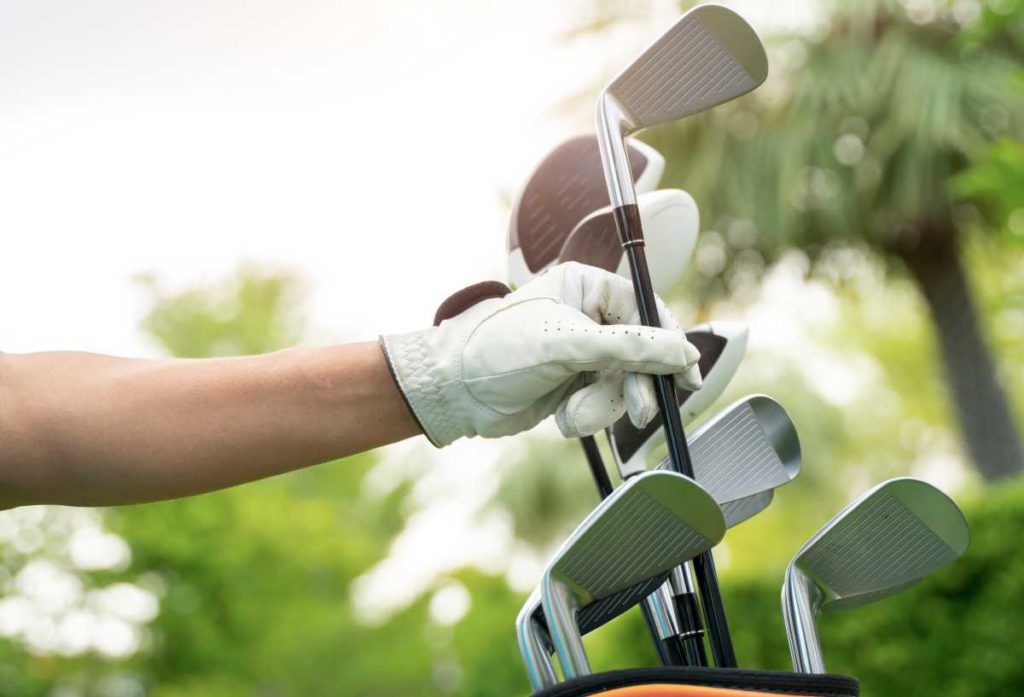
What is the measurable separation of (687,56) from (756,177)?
8.70 m

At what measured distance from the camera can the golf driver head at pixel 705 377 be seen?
1.64 meters

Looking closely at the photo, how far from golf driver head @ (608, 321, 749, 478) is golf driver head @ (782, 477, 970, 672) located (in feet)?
1.01

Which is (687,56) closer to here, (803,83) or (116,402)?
(116,402)

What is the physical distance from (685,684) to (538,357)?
41 cm

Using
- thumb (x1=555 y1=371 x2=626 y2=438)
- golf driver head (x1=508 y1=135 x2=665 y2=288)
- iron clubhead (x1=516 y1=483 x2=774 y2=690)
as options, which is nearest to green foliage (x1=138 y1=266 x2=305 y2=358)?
golf driver head (x1=508 y1=135 x2=665 y2=288)

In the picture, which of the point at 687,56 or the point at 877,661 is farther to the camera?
the point at 877,661

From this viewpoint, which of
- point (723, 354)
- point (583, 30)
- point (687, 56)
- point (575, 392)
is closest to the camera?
point (575, 392)

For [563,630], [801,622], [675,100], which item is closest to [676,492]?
[563,630]

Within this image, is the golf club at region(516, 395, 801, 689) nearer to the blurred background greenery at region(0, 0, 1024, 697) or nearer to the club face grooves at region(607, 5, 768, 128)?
the club face grooves at region(607, 5, 768, 128)

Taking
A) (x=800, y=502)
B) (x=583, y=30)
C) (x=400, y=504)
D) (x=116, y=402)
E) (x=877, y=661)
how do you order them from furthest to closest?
(x=800, y=502) < (x=400, y=504) < (x=583, y=30) < (x=877, y=661) < (x=116, y=402)

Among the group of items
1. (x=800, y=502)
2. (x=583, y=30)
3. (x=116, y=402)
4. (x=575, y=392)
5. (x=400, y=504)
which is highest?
(x=583, y=30)

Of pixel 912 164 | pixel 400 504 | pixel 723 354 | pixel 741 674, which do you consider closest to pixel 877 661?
pixel 723 354

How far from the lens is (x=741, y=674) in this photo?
113cm

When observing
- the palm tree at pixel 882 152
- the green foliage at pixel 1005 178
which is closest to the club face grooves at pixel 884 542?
the green foliage at pixel 1005 178
